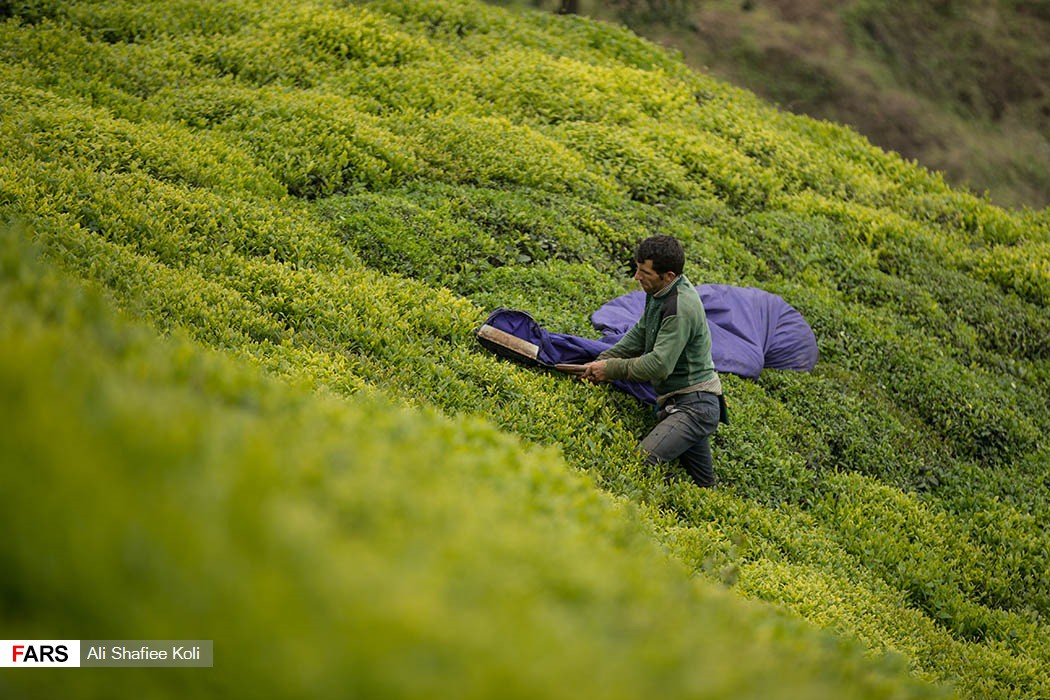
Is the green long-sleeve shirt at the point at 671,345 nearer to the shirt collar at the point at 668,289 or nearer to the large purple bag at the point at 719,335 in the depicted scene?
the shirt collar at the point at 668,289

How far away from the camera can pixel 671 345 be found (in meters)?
7.38

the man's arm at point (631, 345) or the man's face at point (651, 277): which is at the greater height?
the man's face at point (651, 277)

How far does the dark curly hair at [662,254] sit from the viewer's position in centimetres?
730

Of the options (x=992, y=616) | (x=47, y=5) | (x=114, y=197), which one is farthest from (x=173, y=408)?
(x=47, y=5)

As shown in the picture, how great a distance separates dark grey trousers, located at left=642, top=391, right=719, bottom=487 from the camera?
7535mm

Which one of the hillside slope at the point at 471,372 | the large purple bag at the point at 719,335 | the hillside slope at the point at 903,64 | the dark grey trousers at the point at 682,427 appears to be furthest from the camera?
the hillside slope at the point at 903,64

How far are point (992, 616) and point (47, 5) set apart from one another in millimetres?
15225

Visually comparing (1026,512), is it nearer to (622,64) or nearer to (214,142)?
(214,142)

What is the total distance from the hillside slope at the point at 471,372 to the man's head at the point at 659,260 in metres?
1.36

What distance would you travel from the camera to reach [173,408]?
2436 mm

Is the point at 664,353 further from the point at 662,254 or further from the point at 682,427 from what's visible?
the point at 662,254

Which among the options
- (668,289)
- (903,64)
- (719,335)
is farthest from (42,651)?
(903,64)

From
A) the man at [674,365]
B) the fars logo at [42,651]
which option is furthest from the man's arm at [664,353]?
the fars logo at [42,651]

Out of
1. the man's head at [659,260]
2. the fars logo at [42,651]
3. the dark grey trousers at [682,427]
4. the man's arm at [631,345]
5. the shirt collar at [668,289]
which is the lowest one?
the dark grey trousers at [682,427]
